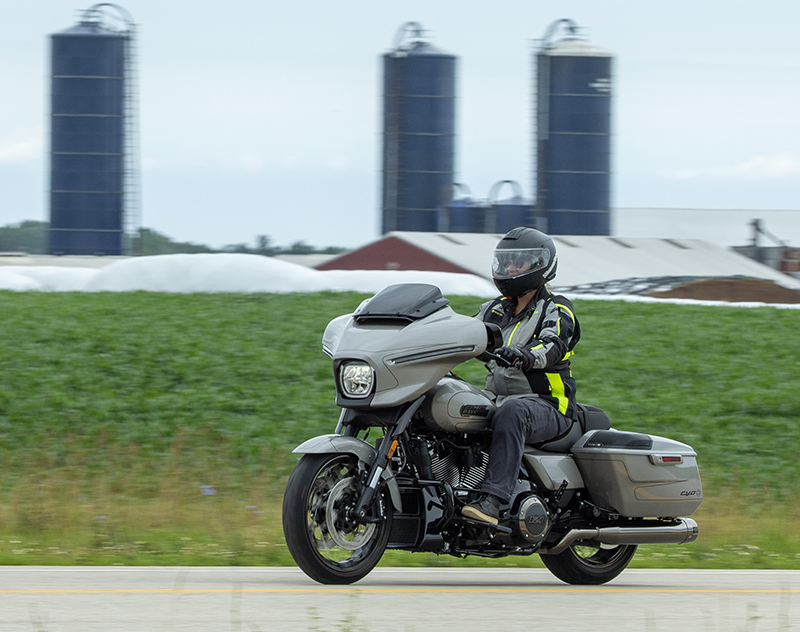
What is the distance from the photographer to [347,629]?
16.2 ft

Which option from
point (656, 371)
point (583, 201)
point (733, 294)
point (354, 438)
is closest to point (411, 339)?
point (354, 438)

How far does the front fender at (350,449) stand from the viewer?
19.5 feet

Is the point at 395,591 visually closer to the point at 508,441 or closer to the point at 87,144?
the point at 508,441

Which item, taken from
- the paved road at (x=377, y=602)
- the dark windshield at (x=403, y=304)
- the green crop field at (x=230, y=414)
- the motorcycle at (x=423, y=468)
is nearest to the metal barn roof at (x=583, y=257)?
the green crop field at (x=230, y=414)

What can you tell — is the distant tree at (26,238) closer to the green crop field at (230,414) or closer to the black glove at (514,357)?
the green crop field at (230,414)

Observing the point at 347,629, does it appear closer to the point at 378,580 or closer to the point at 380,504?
the point at 380,504

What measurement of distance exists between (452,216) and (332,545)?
4311 centimetres

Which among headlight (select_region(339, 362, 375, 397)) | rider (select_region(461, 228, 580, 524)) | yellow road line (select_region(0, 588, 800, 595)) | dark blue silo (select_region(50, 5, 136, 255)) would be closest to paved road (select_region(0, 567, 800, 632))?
yellow road line (select_region(0, 588, 800, 595))

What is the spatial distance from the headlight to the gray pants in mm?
743

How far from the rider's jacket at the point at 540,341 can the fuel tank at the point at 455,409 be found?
339 mm

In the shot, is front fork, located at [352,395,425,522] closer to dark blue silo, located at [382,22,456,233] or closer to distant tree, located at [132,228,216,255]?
distant tree, located at [132,228,216,255]

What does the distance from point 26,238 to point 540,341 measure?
154 ft

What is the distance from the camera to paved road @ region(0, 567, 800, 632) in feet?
17.2

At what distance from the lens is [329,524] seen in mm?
5969
